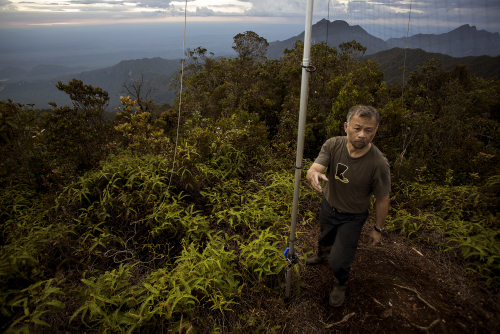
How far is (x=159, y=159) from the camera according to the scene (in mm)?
3906

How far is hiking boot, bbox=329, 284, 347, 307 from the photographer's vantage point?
229 centimetres

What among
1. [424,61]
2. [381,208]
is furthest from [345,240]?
[424,61]

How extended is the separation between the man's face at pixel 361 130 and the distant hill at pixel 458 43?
4421mm

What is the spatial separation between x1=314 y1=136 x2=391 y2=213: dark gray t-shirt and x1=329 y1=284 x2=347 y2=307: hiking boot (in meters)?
0.79

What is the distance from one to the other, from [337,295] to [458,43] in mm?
11477

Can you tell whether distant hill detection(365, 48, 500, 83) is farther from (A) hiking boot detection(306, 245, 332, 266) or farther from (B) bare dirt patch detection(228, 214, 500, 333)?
(A) hiking boot detection(306, 245, 332, 266)

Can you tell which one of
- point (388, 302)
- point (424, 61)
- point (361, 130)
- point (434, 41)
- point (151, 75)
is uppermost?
point (151, 75)

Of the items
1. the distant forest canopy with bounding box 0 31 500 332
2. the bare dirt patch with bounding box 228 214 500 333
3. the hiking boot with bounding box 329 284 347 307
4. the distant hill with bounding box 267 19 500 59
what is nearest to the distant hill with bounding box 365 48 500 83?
the distant hill with bounding box 267 19 500 59

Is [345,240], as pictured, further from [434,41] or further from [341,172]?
[434,41]

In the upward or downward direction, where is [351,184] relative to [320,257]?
upward

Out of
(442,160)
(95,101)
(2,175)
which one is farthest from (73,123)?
(442,160)

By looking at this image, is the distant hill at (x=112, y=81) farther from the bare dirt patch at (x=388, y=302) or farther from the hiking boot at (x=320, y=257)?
the bare dirt patch at (x=388, y=302)

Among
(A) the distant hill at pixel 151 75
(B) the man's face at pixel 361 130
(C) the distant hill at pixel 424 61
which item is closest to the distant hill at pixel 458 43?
(B) the man's face at pixel 361 130

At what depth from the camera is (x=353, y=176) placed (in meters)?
2.11
